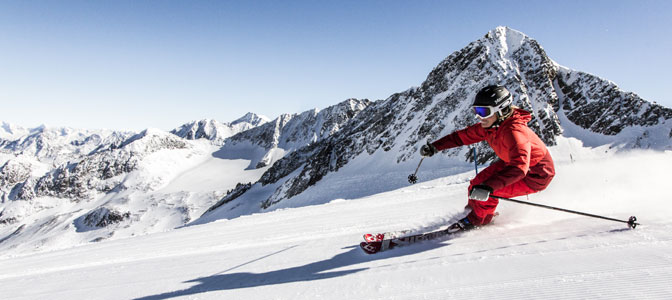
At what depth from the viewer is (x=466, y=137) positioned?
623 centimetres

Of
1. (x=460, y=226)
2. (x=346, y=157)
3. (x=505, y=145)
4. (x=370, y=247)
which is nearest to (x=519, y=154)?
(x=505, y=145)

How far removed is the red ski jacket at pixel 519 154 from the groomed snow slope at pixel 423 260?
777 mm

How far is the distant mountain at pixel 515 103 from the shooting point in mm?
39844

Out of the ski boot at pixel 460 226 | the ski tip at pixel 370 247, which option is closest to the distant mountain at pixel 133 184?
the ski tip at pixel 370 247

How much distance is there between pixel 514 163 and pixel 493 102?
1143 millimetres

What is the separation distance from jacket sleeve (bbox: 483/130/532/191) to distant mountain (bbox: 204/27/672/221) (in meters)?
36.9

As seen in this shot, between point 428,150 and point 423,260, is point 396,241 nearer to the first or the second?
point 423,260

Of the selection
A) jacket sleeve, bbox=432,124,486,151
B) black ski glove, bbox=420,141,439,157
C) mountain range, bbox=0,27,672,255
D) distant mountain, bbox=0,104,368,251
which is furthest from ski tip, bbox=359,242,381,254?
distant mountain, bbox=0,104,368,251

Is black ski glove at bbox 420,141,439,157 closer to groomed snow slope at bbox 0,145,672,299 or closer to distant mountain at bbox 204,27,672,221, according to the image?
groomed snow slope at bbox 0,145,672,299

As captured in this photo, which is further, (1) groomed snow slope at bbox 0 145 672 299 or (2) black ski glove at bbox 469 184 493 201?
(2) black ski glove at bbox 469 184 493 201

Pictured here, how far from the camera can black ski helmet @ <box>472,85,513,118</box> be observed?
517 centimetres

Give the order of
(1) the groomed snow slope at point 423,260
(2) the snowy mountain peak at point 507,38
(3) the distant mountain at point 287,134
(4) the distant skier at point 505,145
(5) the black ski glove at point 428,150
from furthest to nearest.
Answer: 1. (3) the distant mountain at point 287,134
2. (2) the snowy mountain peak at point 507,38
3. (5) the black ski glove at point 428,150
4. (4) the distant skier at point 505,145
5. (1) the groomed snow slope at point 423,260

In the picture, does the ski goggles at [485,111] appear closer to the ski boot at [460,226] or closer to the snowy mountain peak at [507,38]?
the ski boot at [460,226]

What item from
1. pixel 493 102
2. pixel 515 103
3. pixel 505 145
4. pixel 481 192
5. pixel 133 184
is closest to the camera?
pixel 481 192
